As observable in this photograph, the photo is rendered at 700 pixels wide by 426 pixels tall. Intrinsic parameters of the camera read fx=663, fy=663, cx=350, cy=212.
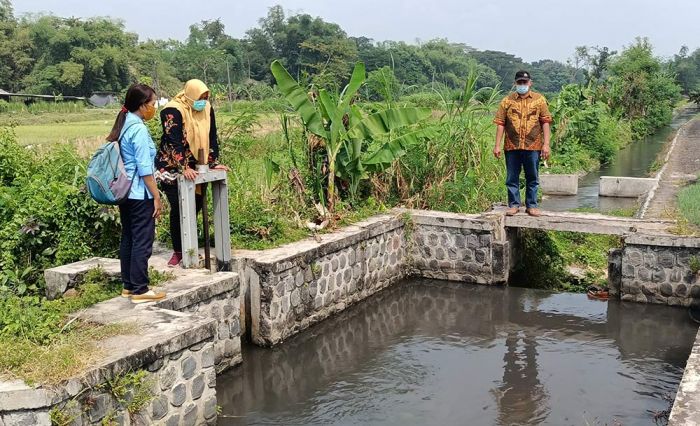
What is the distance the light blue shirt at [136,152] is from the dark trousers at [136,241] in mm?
100

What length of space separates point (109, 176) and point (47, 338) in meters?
1.18

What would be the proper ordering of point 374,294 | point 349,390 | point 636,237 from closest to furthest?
point 349,390
point 636,237
point 374,294

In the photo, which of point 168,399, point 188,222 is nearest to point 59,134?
point 188,222

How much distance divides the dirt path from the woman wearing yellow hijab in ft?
19.0

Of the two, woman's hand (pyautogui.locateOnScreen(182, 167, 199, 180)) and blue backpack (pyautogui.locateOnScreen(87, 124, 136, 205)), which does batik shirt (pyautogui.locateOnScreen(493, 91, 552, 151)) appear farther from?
blue backpack (pyautogui.locateOnScreen(87, 124, 136, 205))

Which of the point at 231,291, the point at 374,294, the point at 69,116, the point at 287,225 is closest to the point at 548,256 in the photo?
the point at 374,294

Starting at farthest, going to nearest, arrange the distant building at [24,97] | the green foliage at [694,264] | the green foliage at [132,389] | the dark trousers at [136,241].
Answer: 1. the distant building at [24,97]
2. the green foliage at [694,264]
3. the dark trousers at [136,241]
4. the green foliage at [132,389]

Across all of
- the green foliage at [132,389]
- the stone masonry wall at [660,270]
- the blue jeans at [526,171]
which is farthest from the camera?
the blue jeans at [526,171]

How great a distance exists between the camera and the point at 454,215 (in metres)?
8.55

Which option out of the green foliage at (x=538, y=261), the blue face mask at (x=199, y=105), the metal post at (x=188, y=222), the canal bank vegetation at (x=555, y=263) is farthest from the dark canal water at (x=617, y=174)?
the metal post at (x=188, y=222)

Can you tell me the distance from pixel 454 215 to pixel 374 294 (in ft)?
4.88

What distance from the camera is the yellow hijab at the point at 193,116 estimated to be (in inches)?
234

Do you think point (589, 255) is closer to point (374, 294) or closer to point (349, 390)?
point (374, 294)

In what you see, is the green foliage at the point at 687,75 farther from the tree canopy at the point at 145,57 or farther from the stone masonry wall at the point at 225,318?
the stone masonry wall at the point at 225,318
